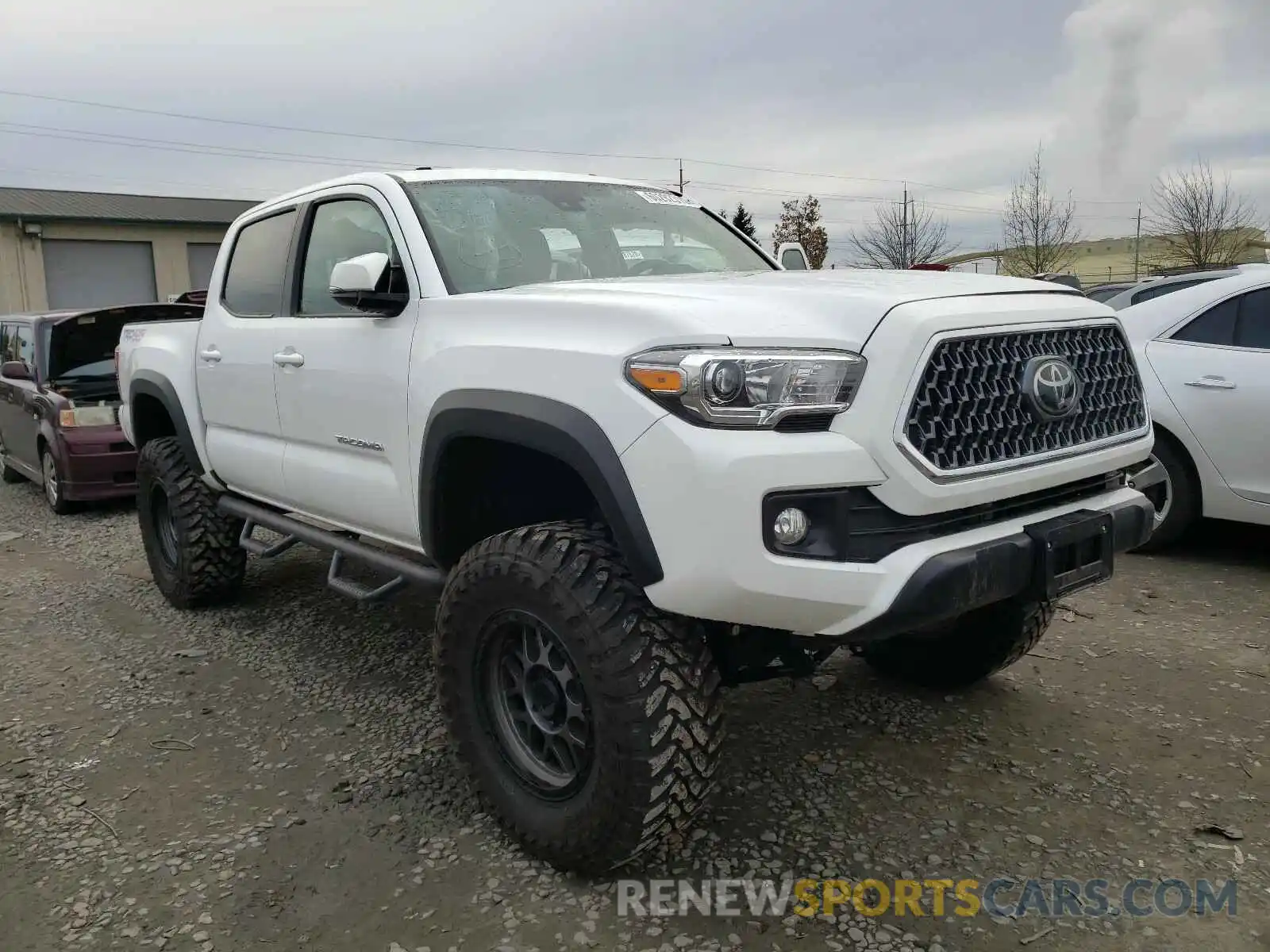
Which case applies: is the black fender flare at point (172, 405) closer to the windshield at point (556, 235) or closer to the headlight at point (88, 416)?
the windshield at point (556, 235)

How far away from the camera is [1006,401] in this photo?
99.9 inches

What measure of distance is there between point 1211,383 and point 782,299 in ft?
12.5

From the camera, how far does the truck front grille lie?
7.80 ft

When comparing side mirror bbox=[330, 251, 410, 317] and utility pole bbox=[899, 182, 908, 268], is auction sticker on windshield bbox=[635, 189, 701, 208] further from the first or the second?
utility pole bbox=[899, 182, 908, 268]

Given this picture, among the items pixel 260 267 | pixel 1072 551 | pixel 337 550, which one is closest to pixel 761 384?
pixel 1072 551

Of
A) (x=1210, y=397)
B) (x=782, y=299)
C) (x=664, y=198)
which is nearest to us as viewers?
(x=782, y=299)

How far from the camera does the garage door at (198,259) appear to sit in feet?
102

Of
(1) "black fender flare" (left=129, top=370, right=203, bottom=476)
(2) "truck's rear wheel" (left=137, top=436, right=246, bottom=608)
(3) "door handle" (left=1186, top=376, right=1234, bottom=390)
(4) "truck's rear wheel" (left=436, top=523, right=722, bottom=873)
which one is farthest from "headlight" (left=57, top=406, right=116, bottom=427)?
(3) "door handle" (left=1186, top=376, right=1234, bottom=390)

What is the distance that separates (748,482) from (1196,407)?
162 inches

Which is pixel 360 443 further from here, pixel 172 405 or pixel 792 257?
pixel 792 257

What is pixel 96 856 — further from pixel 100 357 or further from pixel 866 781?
pixel 100 357

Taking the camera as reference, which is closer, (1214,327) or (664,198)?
(664,198)

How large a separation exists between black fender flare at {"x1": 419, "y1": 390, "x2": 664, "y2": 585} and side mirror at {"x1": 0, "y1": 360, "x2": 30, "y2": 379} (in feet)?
21.6

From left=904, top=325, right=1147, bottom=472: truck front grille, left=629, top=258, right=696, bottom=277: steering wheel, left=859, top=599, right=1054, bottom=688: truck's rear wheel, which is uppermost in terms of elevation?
left=629, top=258, right=696, bottom=277: steering wheel
